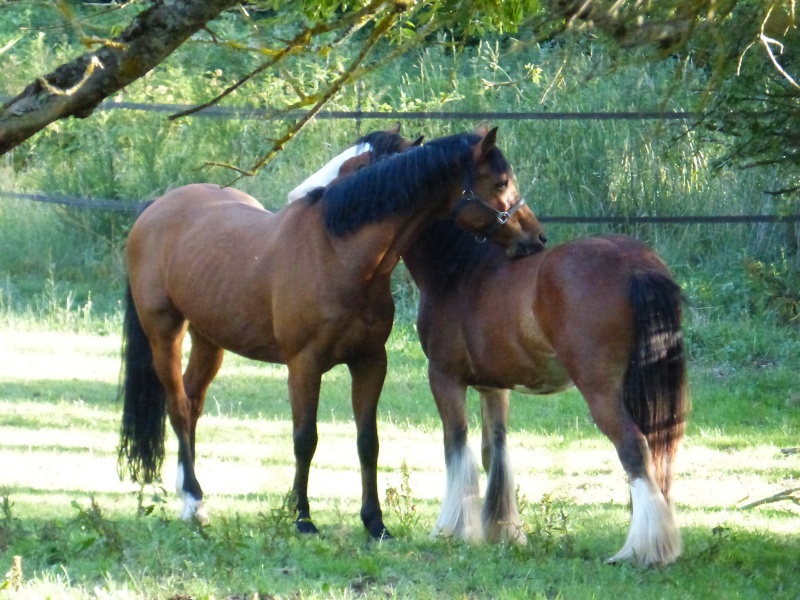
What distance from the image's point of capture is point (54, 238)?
40.7 ft

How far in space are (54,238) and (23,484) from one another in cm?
691

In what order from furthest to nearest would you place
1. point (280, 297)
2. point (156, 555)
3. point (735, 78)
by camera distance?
1. point (735, 78)
2. point (280, 297)
3. point (156, 555)

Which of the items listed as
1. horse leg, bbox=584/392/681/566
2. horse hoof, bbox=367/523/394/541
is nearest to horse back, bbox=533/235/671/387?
horse leg, bbox=584/392/681/566

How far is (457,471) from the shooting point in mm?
4926

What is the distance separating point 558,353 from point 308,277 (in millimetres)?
1263

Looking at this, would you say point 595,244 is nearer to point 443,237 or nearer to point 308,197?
point 443,237

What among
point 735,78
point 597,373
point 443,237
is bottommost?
point 597,373

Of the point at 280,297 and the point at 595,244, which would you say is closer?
the point at 595,244

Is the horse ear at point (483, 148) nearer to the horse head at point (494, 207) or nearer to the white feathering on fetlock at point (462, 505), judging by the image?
the horse head at point (494, 207)

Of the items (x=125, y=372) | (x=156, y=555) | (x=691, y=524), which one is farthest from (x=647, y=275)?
(x=125, y=372)

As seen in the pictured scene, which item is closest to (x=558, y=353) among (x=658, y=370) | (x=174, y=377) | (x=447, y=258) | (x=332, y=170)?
(x=658, y=370)

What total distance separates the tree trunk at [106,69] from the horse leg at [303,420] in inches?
94.2

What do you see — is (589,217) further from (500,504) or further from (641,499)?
(641,499)

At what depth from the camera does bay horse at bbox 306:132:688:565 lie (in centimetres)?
430
